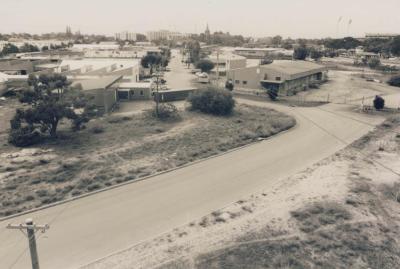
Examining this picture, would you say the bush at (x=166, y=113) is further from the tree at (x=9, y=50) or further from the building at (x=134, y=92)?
the tree at (x=9, y=50)

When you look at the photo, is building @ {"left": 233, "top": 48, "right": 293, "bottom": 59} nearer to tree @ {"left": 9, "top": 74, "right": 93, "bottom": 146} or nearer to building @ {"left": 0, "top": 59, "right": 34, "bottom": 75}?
building @ {"left": 0, "top": 59, "right": 34, "bottom": 75}

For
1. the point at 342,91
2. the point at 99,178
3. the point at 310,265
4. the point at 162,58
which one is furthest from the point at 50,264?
the point at 162,58

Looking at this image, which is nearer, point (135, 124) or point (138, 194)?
point (138, 194)

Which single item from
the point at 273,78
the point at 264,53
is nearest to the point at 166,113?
the point at 273,78

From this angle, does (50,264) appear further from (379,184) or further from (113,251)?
(379,184)

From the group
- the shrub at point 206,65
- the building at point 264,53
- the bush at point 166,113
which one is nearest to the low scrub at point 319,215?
the bush at point 166,113

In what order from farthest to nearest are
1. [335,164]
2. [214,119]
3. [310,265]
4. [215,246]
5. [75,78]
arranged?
[75,78] < [214,119] < [335,164] < [215,246] < [310,265]
